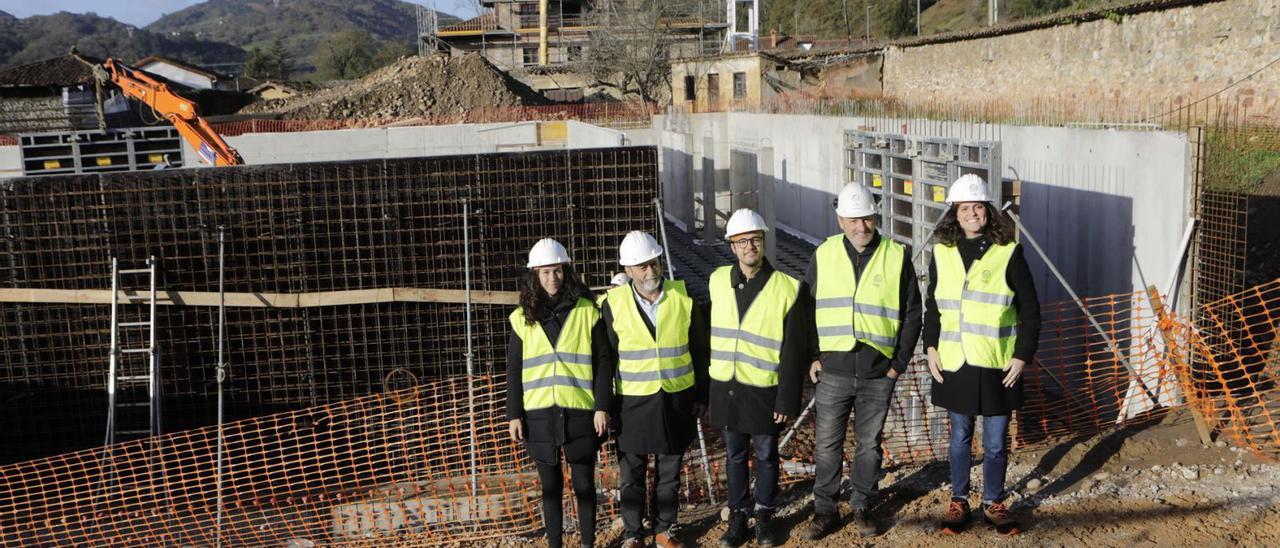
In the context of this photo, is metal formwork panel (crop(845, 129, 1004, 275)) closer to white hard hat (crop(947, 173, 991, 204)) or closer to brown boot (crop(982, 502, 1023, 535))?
white hard hat (crop(947, 173, 991, 204))

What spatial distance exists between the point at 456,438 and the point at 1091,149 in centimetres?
592

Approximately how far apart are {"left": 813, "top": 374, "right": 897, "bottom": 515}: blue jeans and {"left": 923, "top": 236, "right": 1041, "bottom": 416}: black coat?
321 millimetres

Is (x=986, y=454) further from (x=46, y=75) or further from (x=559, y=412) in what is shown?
(x=46, y=75)

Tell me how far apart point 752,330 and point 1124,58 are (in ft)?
58.6

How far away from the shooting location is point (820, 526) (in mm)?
5473

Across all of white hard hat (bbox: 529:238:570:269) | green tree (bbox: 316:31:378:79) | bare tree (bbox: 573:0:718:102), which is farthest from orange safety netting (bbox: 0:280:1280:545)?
green tree (bbox: 316:31:378:79)

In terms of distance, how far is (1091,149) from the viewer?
29.6 feet

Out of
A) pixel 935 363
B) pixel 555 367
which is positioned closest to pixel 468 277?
pixel 555 367

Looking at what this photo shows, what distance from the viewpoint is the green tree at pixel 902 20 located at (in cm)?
5388

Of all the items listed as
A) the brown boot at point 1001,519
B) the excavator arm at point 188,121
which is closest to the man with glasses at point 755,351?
the brown boot at point 1001,519

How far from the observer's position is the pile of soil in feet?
114

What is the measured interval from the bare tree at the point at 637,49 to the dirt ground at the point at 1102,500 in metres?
40.2

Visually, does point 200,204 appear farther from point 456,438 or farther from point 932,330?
point 932,330

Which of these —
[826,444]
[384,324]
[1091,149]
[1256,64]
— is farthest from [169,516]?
Answer: [1256,64]
